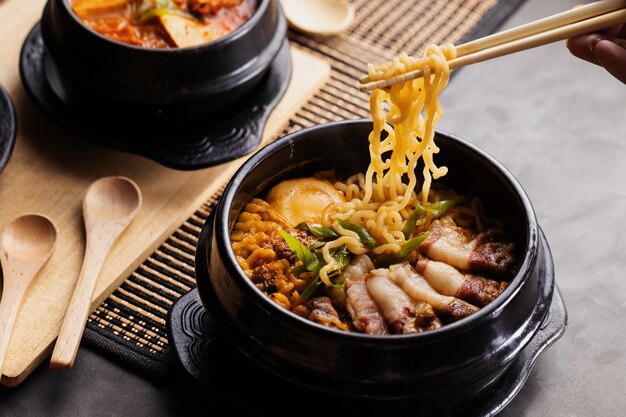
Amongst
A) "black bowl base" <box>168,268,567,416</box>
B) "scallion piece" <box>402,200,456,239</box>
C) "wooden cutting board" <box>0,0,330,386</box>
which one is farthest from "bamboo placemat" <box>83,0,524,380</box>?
"scallion piece" <box>402,200,456,239</box>

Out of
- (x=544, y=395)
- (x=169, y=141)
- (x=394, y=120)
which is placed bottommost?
(x=544, y=395)

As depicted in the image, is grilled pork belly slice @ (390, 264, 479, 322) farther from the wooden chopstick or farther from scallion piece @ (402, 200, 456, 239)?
the wooden chopstick

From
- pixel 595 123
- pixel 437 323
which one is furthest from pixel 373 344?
pixel 595 123

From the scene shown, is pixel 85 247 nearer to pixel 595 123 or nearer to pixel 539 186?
pixel 539 186

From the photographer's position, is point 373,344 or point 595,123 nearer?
point 373,344

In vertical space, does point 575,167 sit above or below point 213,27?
below

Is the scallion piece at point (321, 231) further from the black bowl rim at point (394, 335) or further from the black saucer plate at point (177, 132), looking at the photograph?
the black saucer plate at point (177, 132)
